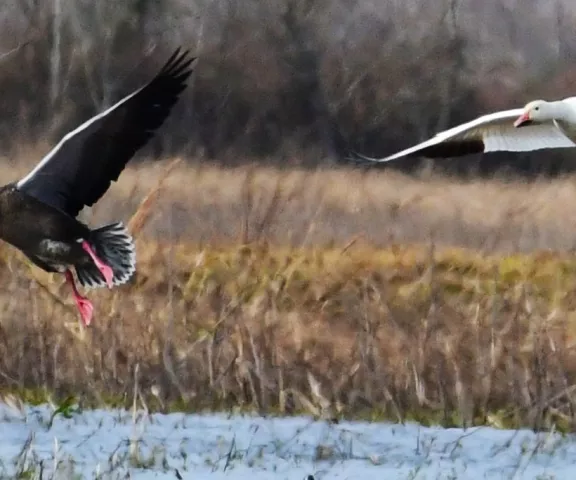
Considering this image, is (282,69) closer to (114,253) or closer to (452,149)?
(452,149)

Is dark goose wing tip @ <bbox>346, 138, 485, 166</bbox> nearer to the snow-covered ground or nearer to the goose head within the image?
the goose head

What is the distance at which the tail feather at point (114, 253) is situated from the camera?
7.00m

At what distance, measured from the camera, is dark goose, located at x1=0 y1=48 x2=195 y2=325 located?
21.8 ft

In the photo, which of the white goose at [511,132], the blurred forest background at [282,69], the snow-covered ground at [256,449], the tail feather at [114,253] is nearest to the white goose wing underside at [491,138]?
the white goose at [511,132]

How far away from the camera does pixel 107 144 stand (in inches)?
265

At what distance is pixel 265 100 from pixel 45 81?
2806 mm

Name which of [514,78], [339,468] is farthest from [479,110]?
[339,468]

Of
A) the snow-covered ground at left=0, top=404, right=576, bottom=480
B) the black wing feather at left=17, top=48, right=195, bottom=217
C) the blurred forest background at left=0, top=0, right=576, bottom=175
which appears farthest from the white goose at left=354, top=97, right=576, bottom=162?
the blurred forest background at left=0, top=0, right=576, bottom=175

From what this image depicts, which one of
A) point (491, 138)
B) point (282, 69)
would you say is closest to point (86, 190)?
point (491, 138)

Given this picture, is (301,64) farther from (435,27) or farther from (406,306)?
(406,306)

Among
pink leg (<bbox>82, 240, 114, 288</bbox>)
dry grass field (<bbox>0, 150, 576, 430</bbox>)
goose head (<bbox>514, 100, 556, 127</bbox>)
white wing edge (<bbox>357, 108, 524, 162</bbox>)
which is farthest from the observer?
goose head (<bbox>514, 100, 556, 127</bbox>)

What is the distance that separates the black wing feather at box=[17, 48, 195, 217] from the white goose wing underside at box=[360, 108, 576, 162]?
1011 mm

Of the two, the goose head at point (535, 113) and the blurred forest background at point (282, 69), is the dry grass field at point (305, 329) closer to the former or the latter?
the goose head at point (535, 113)

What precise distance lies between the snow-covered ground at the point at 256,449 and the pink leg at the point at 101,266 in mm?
1332
